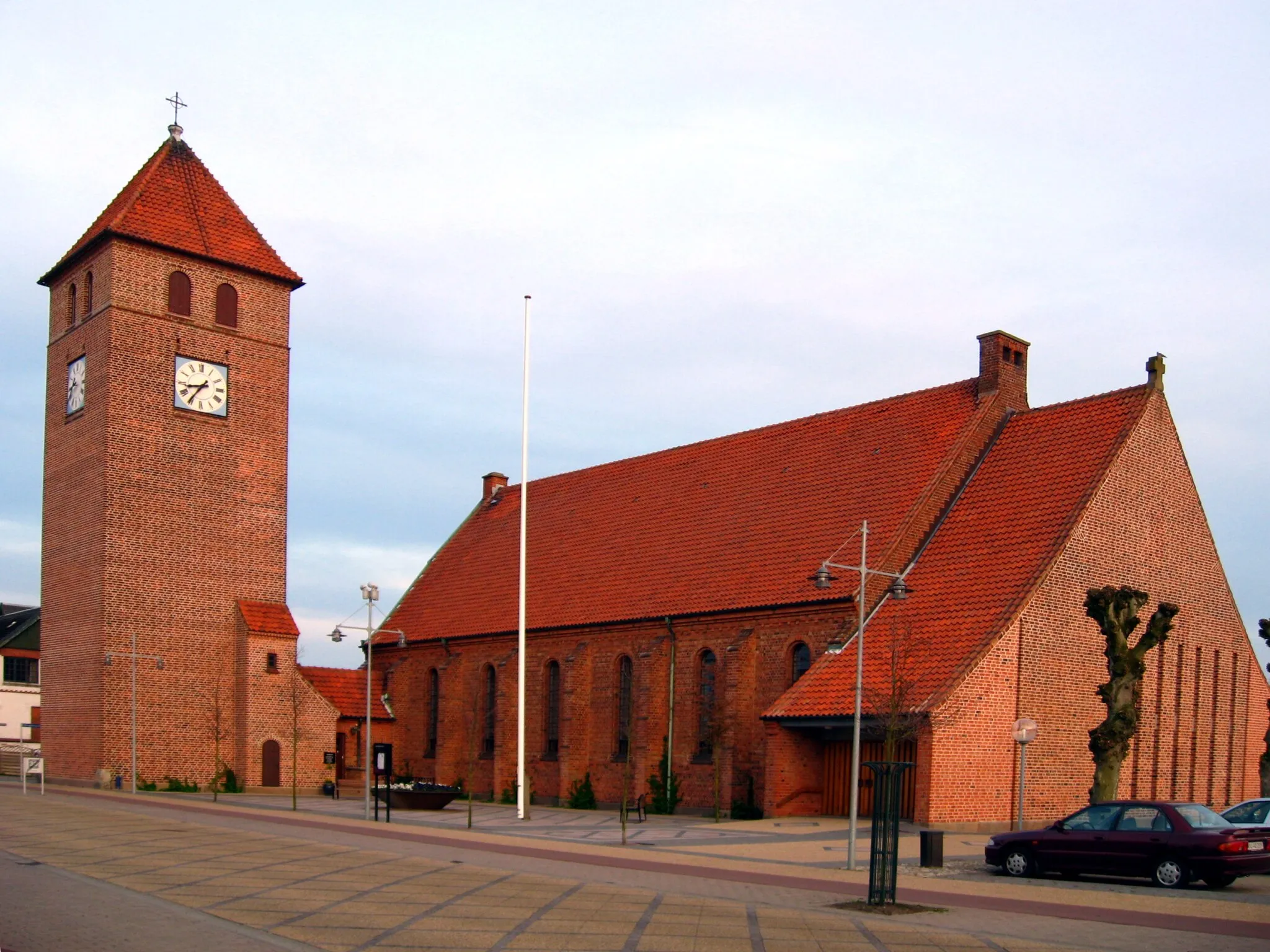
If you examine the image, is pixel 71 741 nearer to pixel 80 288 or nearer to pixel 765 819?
pixel 80 288

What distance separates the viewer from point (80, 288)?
50.0 m

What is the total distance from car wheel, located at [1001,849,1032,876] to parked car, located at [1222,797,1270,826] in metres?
5.90

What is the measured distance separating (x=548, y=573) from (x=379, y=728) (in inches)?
446

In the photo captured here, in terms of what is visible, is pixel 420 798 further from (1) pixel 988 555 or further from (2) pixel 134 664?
(1) pixel 988 555

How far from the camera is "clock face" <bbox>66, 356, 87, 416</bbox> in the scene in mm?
48781

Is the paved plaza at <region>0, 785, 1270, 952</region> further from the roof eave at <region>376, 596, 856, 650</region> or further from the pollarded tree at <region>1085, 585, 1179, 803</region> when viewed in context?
the roof eave at <region>376, 596, 856, 650</region>

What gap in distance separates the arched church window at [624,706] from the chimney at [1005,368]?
13880 mm

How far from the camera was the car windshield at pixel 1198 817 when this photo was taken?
818 inches

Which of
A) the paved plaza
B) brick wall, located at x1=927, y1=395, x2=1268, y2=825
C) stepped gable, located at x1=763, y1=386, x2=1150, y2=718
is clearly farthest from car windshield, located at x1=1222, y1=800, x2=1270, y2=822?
stepped gable, located at x1=763, y1=386, x2=1150, y2=718

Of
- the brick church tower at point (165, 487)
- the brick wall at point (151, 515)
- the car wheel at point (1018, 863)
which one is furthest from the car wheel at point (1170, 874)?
the brick wall at point (151, 515)

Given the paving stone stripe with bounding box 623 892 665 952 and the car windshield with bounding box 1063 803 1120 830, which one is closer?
the paving stone stripe with bounding box 623 892 665 952

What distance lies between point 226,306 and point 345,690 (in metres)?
16.4

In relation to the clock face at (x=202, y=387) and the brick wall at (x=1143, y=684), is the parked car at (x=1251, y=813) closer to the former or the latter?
the brick wall at (x=1143, y=684)

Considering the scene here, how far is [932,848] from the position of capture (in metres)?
23.2
